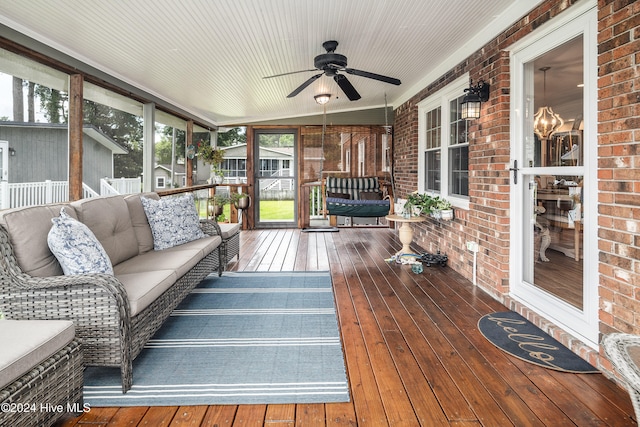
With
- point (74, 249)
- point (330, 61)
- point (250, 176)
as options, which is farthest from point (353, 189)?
point (74, 249)

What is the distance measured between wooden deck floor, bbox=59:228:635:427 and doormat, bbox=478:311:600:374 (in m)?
0.07

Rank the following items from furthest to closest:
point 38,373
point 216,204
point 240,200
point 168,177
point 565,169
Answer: point 240,200 < point 216,204 < point 168,177 < point 565,169 < point 38,373

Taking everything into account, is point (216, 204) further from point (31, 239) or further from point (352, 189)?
point (31, 239)

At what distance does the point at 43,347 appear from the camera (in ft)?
5.16

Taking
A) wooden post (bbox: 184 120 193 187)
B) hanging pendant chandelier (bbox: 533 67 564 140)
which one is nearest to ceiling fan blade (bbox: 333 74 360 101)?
hanging pendant chandelier (bbox: 533 67 564 140)

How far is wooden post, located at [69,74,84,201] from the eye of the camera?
12.2ft

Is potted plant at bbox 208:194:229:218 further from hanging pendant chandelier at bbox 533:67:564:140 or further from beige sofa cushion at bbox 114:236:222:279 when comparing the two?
hanging pendant chandelier at bbox 533:67:564:140

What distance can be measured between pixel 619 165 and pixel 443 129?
320 cm

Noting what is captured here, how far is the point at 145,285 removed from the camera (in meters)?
2.29

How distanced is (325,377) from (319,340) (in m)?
0.48

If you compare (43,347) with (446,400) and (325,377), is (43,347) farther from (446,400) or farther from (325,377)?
(446,400)

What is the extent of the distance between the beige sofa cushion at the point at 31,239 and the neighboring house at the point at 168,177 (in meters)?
3.38

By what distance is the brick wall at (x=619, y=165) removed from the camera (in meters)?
1.96

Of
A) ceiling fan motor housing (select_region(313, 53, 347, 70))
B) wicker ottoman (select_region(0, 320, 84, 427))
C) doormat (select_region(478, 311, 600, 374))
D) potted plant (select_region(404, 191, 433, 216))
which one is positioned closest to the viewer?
wicker ottoman (select_region(0, 320, 84, 427))
